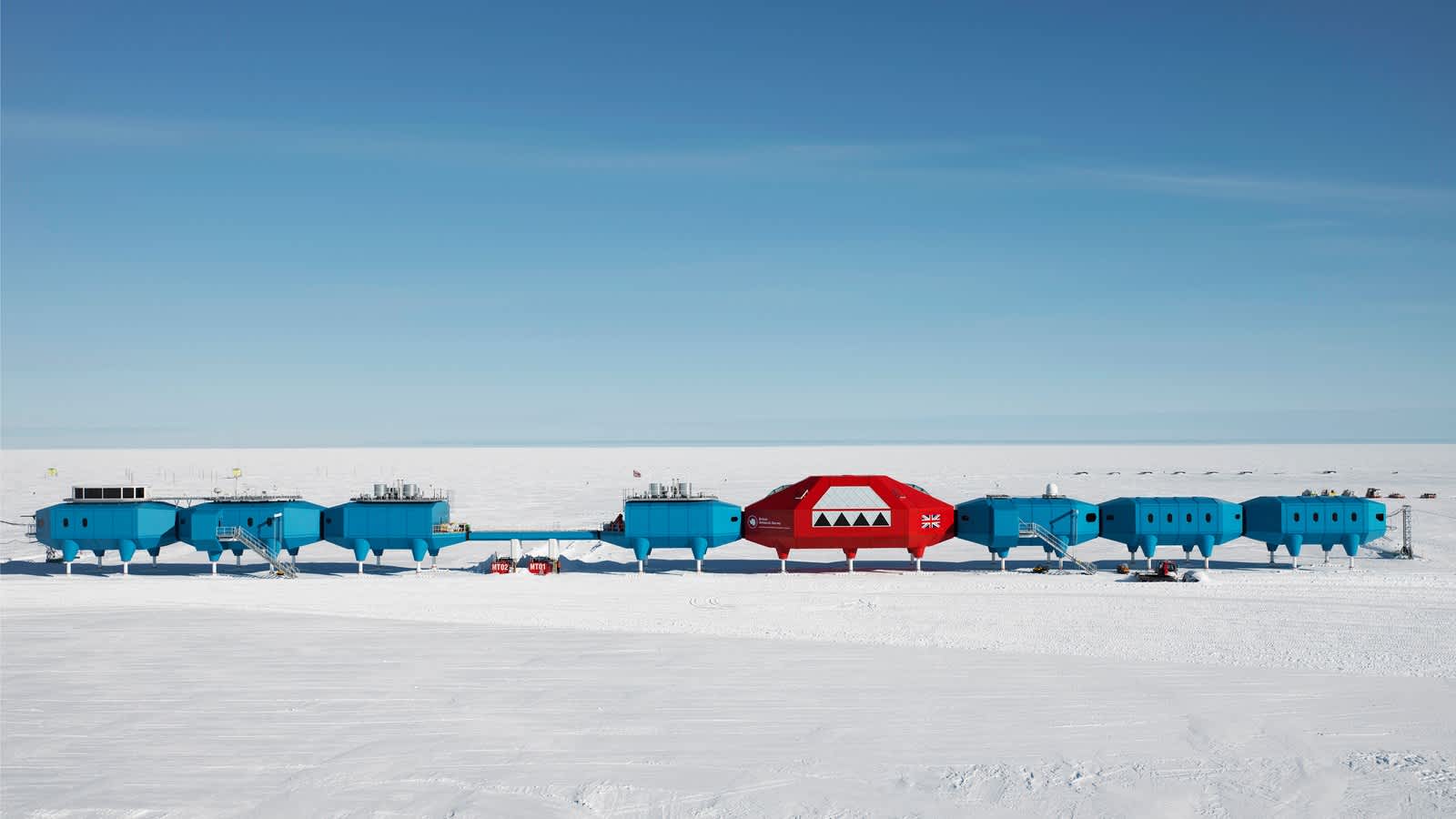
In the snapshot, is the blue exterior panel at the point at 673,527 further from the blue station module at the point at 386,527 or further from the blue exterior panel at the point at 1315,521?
the blue exterior panel at the point at 1315,521

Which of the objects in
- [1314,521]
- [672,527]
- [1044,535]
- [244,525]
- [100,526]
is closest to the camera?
[100,526]

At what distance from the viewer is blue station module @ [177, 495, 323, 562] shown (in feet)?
158

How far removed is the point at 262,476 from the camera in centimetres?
13625

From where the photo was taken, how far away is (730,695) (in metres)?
26.1

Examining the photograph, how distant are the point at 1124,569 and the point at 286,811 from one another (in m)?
39.9

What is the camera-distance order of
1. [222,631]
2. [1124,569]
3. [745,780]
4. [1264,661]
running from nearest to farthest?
[745,780]
[1264,661]
[222,631]
[1124,569]

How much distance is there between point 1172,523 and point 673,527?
2477cm

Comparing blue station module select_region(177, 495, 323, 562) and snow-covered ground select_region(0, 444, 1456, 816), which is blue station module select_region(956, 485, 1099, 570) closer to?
snow-covered ground select_region(0, 444, 1456, 816)

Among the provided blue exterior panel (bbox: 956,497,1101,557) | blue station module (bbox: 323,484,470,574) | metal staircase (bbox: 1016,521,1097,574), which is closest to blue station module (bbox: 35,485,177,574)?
blue station module (bbox: 323,484,470,574)

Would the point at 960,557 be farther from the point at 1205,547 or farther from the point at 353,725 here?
the point at 353,725

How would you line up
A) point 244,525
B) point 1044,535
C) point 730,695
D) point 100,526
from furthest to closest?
point 1044,535
point 244,525
point 100,526
point 730,695

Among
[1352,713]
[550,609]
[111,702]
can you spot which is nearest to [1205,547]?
[1352,713]

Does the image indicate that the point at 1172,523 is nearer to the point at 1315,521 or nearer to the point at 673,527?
the point at 1315,521

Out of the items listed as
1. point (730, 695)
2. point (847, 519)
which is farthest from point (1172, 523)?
point (730, 695)
